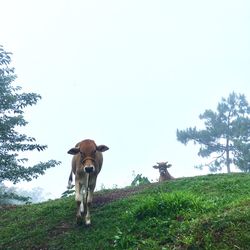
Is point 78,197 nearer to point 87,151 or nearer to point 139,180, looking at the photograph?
point 87,151

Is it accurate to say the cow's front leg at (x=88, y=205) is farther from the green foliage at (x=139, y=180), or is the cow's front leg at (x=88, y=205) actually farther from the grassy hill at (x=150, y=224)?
the green foliage at (x=139, y=180)

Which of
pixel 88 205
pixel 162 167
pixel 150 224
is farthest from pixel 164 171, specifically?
pixel 150 224

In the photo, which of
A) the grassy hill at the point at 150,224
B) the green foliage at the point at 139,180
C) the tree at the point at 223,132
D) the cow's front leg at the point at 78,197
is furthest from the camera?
the tree at the point at 223,132

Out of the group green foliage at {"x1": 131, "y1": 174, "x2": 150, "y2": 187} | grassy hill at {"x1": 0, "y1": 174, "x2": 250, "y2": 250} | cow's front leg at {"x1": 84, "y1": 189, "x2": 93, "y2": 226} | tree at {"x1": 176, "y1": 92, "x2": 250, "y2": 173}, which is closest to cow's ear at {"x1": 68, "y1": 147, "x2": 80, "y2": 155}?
cow's front leg at {"x1": 84, "y1": 189, "x2": 93, "y2": 226}

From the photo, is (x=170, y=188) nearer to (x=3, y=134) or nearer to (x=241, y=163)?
(x=3, y=134)

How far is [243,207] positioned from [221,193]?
3995 millimetres

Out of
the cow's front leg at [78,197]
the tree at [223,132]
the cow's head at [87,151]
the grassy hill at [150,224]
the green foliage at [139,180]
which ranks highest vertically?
the tree at [223,132]

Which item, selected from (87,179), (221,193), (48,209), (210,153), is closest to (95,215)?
(87,179)

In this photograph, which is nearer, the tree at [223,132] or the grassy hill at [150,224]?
the grassy hill at [150,224]

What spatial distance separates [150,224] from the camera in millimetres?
11102

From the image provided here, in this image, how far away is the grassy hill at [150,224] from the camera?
30.6 feet

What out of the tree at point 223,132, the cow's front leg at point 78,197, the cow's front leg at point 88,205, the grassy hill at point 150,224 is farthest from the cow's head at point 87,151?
the tree at point 223,132

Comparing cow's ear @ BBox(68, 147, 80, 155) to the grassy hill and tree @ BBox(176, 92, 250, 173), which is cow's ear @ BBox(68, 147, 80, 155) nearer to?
the grassy hill

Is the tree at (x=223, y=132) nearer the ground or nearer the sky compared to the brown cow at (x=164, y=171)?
nearer the sky
